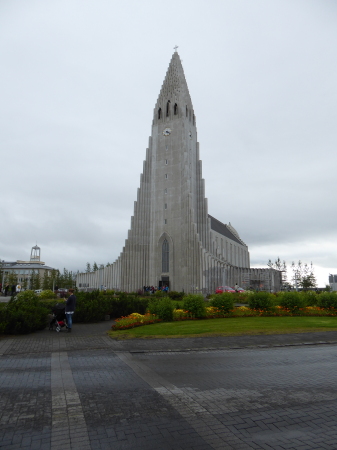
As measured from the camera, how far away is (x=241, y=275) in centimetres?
5941

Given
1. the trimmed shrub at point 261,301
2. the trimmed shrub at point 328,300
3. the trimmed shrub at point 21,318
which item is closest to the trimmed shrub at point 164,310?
the trimmed shrub at point 21,318

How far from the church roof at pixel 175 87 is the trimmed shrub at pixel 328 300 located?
50.7 meters

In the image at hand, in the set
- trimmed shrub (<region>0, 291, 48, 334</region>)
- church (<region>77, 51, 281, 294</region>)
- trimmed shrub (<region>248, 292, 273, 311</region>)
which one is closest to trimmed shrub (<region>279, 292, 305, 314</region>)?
trimmed shrub (<region>248, 292, 273, 311</region>)

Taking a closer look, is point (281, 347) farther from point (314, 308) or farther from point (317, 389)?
point (314, 308)

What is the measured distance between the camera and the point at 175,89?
65.2 meters

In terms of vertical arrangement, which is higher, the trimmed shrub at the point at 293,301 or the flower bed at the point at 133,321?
the trimmed shrub at the point at 293,301

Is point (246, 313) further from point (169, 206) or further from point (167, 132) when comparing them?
point (167, 132)

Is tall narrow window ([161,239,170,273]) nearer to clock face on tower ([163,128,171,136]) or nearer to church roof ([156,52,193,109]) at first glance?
clock face on tower ([163,128,171,136])

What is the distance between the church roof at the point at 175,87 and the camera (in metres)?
64.9

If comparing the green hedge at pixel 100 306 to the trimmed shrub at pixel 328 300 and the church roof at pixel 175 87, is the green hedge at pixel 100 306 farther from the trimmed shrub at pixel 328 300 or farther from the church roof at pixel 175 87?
the church roof at pixel 175 87

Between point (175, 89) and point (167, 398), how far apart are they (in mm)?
65753

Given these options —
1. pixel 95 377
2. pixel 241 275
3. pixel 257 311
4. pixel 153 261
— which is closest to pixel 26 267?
pixel 153 261

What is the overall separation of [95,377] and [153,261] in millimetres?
53368

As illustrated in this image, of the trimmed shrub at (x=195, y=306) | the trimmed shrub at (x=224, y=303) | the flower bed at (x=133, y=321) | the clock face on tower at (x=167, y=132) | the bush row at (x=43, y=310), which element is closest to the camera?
the bush row at (x=43, y=310)
